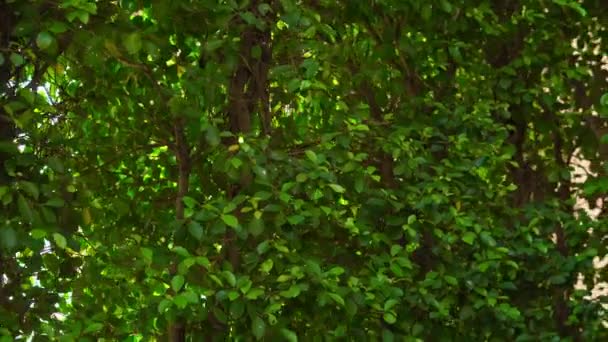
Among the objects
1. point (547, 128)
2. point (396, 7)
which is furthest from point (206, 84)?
point (547, 128)

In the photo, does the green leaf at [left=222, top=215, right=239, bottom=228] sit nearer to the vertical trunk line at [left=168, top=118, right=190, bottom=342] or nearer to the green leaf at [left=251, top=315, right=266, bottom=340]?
the green leaf at [left=251, top=315, right=266, bottom=340]

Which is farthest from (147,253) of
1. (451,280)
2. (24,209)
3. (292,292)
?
(451,280)

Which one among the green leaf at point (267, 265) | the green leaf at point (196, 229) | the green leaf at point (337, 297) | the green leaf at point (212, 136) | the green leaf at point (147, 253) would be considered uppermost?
the green leaf at point (212, 136)

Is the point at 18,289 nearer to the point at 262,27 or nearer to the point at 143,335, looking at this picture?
the point at 143,335

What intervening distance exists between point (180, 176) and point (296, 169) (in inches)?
24.1

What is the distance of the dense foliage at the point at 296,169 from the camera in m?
3.84

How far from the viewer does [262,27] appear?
438 cm

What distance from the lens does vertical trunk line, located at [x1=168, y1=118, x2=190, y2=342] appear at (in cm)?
464

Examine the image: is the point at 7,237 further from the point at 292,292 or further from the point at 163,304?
the point at 292,292

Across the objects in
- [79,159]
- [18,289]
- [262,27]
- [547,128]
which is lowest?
[18,289]

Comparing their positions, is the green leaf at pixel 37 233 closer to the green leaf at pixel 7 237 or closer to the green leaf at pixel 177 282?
the green leaf at pixel 7 237

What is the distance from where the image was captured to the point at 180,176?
475 centimetres

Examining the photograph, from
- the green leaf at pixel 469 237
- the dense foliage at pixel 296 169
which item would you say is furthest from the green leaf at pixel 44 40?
the green leaf at pixel 469 237

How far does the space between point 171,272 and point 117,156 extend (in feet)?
2.17
